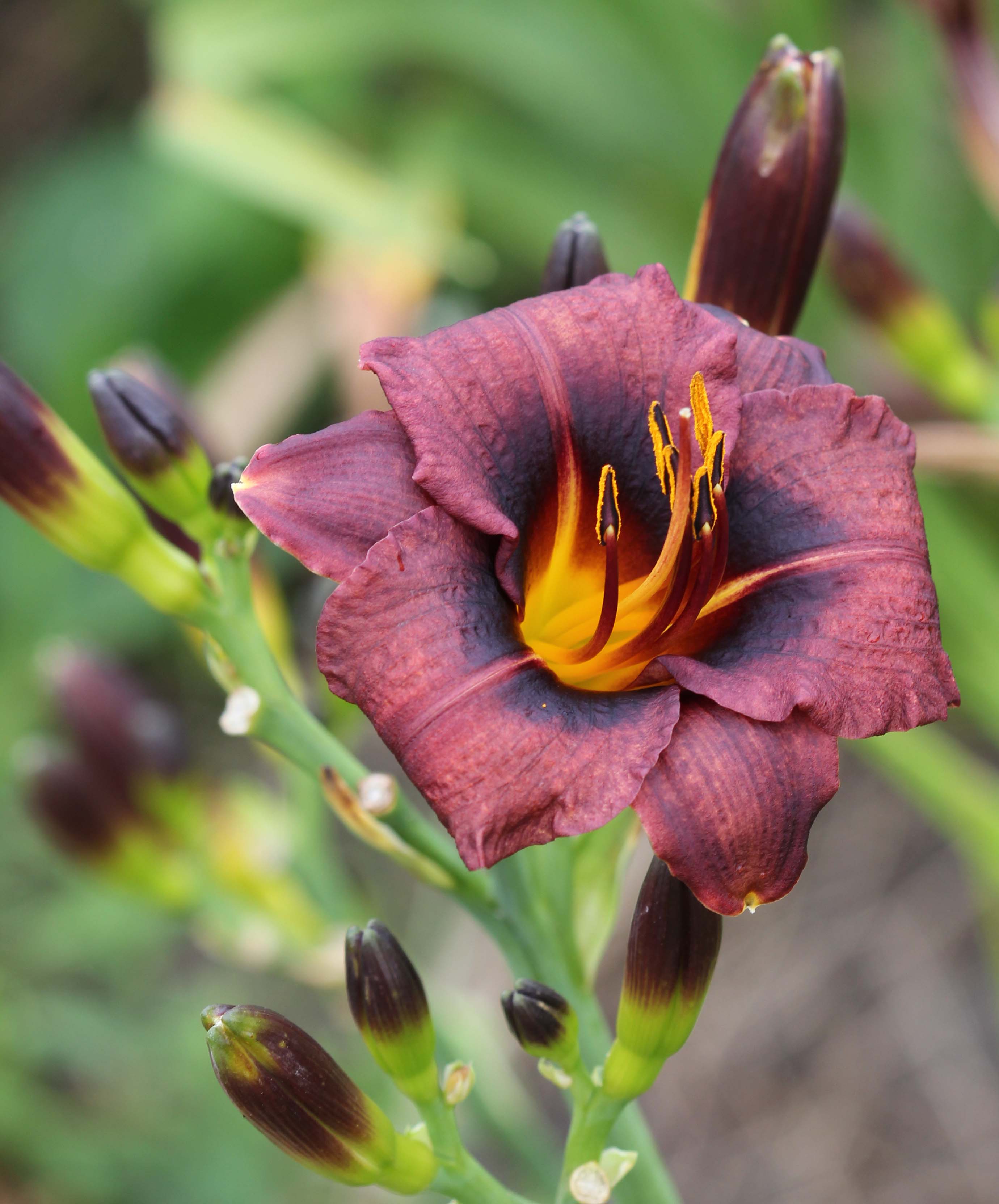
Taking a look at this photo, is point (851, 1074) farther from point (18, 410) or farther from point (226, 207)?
point (226, 207)

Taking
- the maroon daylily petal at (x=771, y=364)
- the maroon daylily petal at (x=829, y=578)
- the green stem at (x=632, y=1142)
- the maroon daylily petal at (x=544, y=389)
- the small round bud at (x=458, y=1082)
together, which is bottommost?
the green stem at (x=632, y=1142)

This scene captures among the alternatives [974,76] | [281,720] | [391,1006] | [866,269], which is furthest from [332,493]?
[974,76]

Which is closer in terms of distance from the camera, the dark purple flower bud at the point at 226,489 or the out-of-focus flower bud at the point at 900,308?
the dark purple flower bud at the point at 226,489

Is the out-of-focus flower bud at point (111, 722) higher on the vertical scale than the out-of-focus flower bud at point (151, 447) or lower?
lower

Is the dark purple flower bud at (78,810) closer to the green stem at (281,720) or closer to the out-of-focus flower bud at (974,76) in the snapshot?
the green stem at (281,720)

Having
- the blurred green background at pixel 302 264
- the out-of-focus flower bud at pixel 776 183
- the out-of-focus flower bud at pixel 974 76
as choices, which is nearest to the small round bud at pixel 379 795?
the out-of-focus flower bud at pixel 776 183

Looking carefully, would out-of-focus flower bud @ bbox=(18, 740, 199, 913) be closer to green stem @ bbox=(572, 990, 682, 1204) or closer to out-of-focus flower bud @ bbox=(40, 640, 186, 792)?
out-of-focus flower bud @ bbox=(40, 640, 186, 792)

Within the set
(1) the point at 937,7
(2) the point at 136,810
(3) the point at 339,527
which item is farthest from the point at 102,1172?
(1) the point at 937,7
